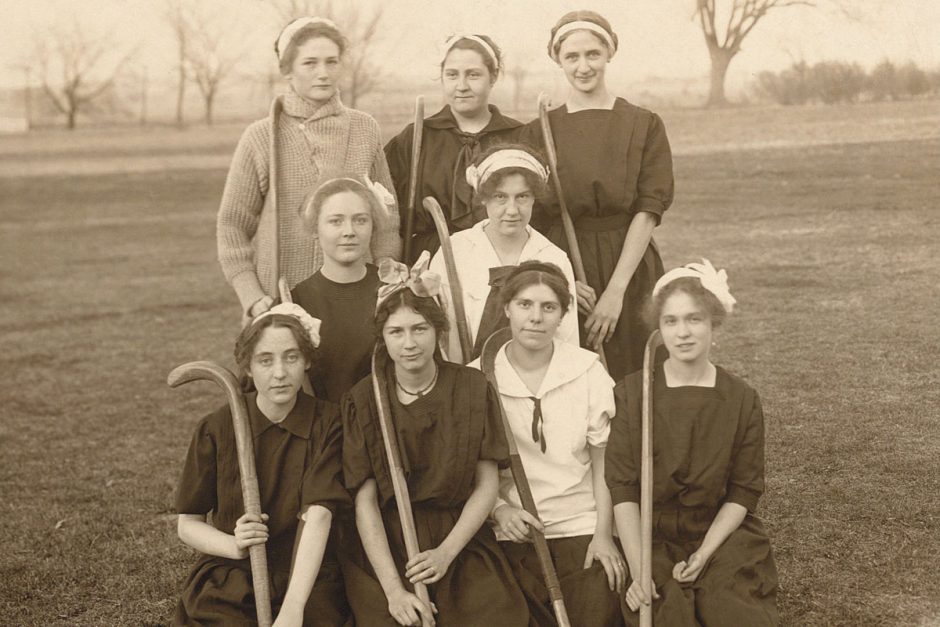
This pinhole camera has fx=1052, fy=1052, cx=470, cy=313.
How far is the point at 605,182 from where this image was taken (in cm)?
400

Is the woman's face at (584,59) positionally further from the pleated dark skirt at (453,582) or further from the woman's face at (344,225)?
the pleated dark skirt at (453,582)

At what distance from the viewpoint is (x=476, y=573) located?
130 inches

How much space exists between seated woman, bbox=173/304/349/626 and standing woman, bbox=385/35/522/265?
36.0 inches

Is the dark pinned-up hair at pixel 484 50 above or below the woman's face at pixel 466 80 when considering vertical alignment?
above

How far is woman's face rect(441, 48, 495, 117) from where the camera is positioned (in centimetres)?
386

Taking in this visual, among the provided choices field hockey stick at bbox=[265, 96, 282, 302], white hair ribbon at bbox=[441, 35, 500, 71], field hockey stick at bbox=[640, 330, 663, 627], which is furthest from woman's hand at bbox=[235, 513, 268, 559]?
white hair ribbon at bbox=[441, 35, 500, 71]

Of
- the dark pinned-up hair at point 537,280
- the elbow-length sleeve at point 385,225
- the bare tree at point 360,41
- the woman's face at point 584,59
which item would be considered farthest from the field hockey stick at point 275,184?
A: the bare tree at point 360,41

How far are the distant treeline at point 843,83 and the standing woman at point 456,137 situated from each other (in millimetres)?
5547

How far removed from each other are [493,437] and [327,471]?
543 mm

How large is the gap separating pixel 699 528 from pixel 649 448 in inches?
13.6

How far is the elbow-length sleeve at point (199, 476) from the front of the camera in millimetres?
3342

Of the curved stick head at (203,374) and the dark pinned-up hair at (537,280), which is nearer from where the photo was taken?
the curved stick head at (203,374)


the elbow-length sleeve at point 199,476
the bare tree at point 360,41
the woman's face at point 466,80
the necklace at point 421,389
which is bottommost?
the elbow-length sleeve at point 199,476

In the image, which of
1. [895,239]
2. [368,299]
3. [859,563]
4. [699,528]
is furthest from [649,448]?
[895,239]
